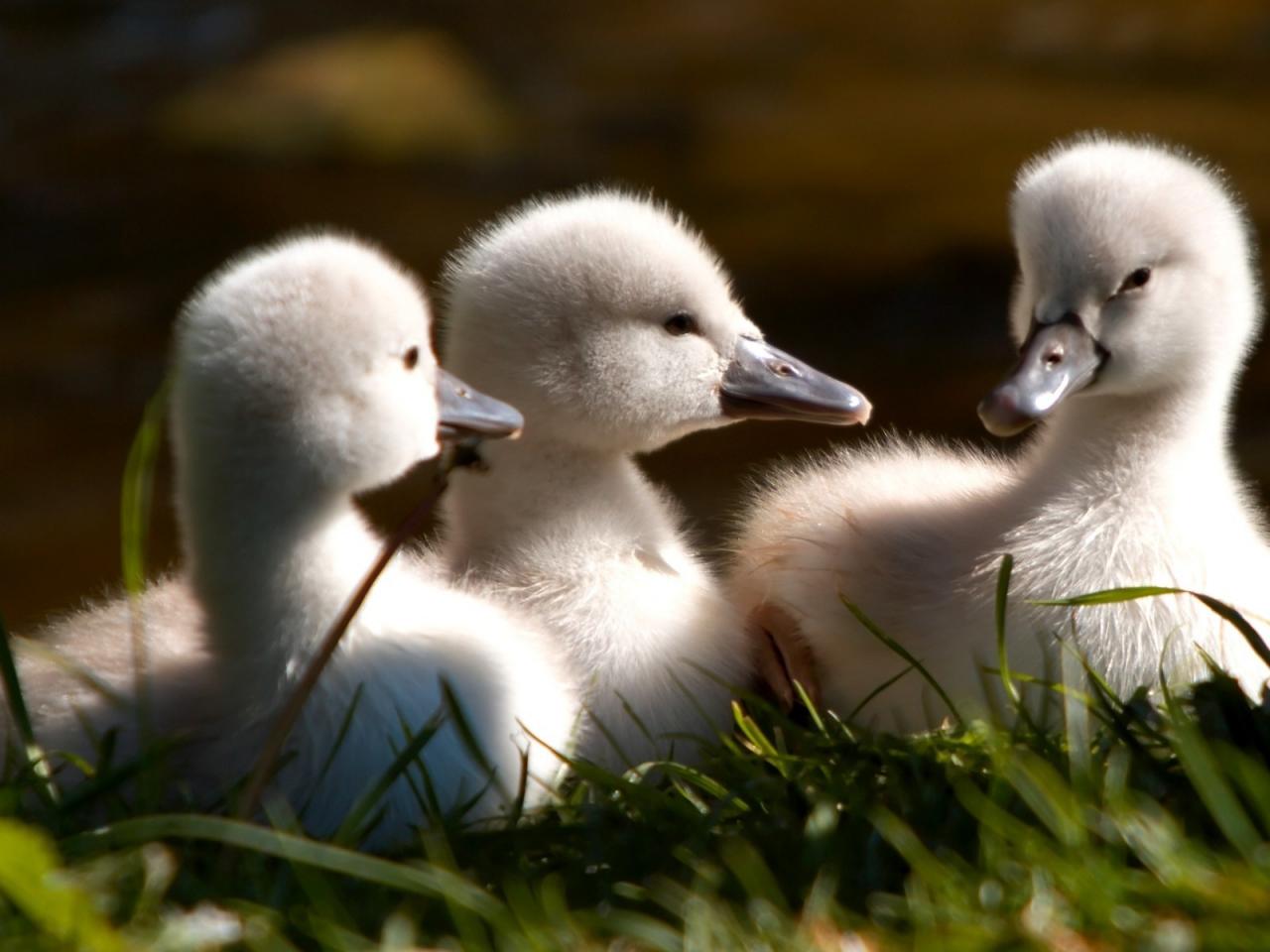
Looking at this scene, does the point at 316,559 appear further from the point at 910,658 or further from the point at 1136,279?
the point at 1136,279

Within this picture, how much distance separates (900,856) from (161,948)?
1014mm

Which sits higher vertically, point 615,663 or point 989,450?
point 989,450

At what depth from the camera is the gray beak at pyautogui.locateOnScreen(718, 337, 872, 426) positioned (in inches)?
161

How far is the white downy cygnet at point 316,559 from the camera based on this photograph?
3260mm

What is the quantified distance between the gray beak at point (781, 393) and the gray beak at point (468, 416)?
0.67m

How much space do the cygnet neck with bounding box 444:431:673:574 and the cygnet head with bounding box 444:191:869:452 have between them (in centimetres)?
4

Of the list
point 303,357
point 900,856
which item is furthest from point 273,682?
point 900,856

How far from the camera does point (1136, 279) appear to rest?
12.5 ft

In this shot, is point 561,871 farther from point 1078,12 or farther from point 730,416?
point 1078,12

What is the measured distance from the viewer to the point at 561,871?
287cm

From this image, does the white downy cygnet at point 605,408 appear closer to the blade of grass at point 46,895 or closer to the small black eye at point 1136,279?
the small black eye at point 1136,279

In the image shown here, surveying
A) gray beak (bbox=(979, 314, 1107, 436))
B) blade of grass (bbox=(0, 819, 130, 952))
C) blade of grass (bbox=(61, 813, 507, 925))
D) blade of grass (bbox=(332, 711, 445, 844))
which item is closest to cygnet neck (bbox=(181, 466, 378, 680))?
blade of grass (bbox=(332, 711, 445, 844))

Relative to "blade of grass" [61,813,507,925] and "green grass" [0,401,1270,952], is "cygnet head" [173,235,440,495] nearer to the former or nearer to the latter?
"green grass" [0,401,1270,952]

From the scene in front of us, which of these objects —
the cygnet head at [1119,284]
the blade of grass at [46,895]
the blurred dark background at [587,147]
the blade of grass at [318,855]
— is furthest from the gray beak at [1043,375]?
the blurred dark background at [587,147]
